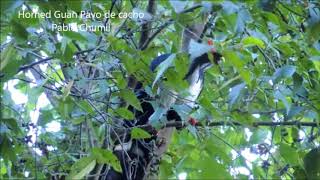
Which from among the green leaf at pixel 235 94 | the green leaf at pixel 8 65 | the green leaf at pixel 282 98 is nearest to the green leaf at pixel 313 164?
the green leaf at pixel 282 98

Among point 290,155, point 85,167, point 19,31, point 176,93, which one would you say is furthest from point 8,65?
point 290,155

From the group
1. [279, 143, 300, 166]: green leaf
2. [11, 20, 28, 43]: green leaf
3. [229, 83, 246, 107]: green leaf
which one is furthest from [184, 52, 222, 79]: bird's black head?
[11, 20, 28, 43]: green leaf

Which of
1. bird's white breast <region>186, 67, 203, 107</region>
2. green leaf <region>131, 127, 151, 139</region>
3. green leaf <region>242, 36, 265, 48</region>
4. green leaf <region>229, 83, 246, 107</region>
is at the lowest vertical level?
green leaf <region>131, 127, 151, 139</region>

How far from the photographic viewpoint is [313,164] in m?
1.43

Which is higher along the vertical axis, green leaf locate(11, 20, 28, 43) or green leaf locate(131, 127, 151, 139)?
green leaf locate(11, 20, 28, 43)

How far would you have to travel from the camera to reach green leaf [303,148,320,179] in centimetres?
143

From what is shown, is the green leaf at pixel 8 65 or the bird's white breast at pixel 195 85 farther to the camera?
the bird's white breast at pixel 195 85

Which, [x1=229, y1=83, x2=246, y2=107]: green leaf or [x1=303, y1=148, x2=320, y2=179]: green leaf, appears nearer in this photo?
[x1=229, y1=83, x2=246, y2=107]: green leaf

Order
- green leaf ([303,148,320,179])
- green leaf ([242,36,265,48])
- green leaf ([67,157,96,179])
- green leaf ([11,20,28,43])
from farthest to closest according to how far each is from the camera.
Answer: green leaf ([303,148,320,179]) < green leaf ([67,157,96,179]) < green leaf ([242,36,265,48]) < green leaf ([11,20,28,43])

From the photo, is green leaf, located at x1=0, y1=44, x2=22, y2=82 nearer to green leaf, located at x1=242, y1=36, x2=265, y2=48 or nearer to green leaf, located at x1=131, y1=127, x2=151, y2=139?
green leaf, located at x1=131, y1=127, x2=151, y2=139

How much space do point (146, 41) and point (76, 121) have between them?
0.93 feet

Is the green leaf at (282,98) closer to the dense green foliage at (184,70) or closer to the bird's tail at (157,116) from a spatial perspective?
the dense green foliage at (184,70)

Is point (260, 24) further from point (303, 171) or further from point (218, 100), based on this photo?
point (218, 100)

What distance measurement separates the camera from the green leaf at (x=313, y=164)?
143 cm
